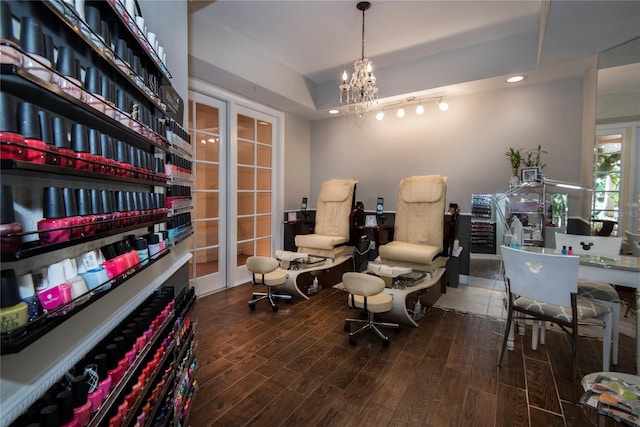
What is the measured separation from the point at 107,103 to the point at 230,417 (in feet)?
5.21

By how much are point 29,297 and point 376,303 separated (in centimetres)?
216

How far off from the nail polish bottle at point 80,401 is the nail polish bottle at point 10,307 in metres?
0.25

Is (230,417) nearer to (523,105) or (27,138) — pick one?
(27,138)

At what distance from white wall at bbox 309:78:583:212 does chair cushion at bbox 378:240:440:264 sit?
1160mm

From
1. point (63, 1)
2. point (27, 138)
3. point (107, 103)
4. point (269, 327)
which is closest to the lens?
point (27, 138)

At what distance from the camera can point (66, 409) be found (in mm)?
610

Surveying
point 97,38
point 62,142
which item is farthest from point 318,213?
point 62,142

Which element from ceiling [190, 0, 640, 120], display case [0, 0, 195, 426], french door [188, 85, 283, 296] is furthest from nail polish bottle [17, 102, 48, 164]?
french door [188, 85, 283, 296]

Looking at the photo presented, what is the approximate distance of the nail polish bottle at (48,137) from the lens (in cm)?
57

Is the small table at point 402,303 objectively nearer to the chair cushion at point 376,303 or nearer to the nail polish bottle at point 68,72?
the chair cushion at point 376,303

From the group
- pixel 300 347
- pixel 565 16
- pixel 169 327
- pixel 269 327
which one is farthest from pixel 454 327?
pixel 565 16

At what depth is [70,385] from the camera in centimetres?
65

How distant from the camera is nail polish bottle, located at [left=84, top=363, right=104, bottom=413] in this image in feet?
2.26

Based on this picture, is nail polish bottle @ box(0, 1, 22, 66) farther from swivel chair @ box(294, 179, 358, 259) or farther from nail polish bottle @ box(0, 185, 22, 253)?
swivel chair @ box(294, 179, 358, 259)
